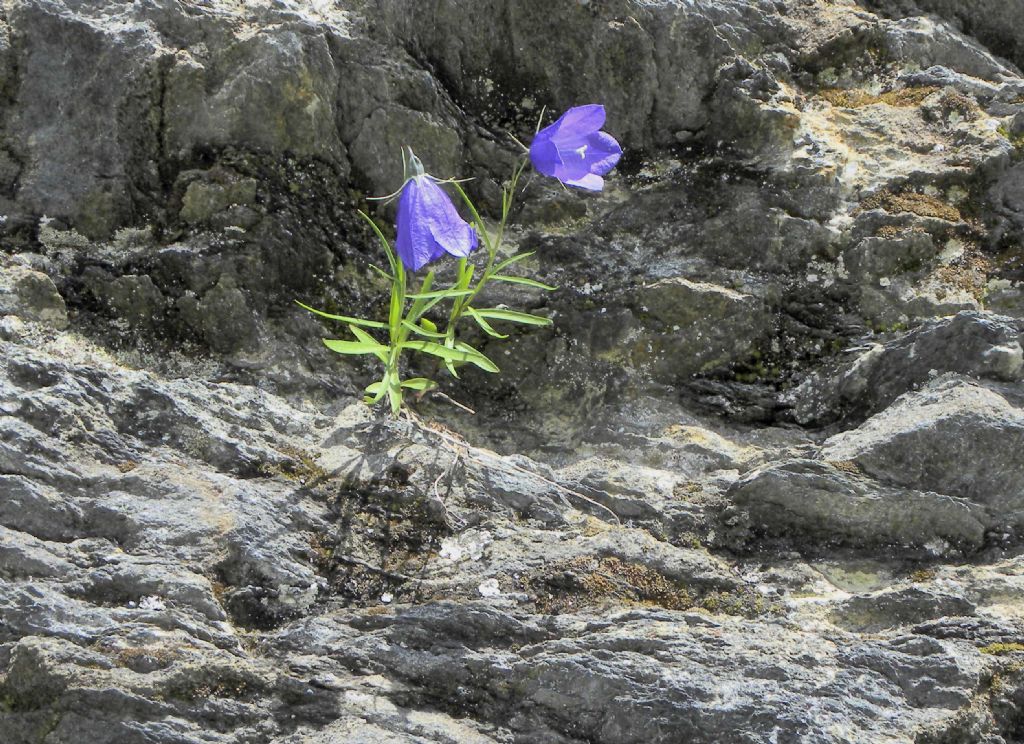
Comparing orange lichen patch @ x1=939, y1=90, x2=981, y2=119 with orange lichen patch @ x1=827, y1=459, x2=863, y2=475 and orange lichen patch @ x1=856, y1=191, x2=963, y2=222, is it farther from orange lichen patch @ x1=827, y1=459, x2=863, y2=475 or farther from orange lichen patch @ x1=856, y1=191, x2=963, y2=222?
orange lichen patch @ x1=827, y1=459, x2=863, y2=475

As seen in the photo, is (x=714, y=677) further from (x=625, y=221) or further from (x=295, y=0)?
(x=295, y=0)

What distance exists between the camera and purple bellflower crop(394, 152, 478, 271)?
10.1 ft

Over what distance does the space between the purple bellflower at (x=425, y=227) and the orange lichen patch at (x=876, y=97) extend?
2021 millimetres

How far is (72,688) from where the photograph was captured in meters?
2.20

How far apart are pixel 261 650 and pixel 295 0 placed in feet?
8.52

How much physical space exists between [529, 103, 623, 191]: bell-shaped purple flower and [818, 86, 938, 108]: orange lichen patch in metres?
1.49

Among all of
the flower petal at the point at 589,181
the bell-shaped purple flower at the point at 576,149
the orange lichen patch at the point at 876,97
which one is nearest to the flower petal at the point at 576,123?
the bell-shaped purple flower at the point at 576,149

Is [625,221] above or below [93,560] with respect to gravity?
above

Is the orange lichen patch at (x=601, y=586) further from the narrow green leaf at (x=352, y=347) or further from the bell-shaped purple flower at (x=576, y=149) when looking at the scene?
the bell-shaped purple flower at (x=576, y=149)

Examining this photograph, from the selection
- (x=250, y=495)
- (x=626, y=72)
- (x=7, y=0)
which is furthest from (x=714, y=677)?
(x=7, y=0)

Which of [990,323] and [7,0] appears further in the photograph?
[7,0]

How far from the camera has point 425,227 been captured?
3.09 meters

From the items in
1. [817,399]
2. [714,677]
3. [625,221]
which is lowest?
[714,677]

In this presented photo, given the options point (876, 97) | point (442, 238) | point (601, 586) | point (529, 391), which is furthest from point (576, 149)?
point (876, 97)
